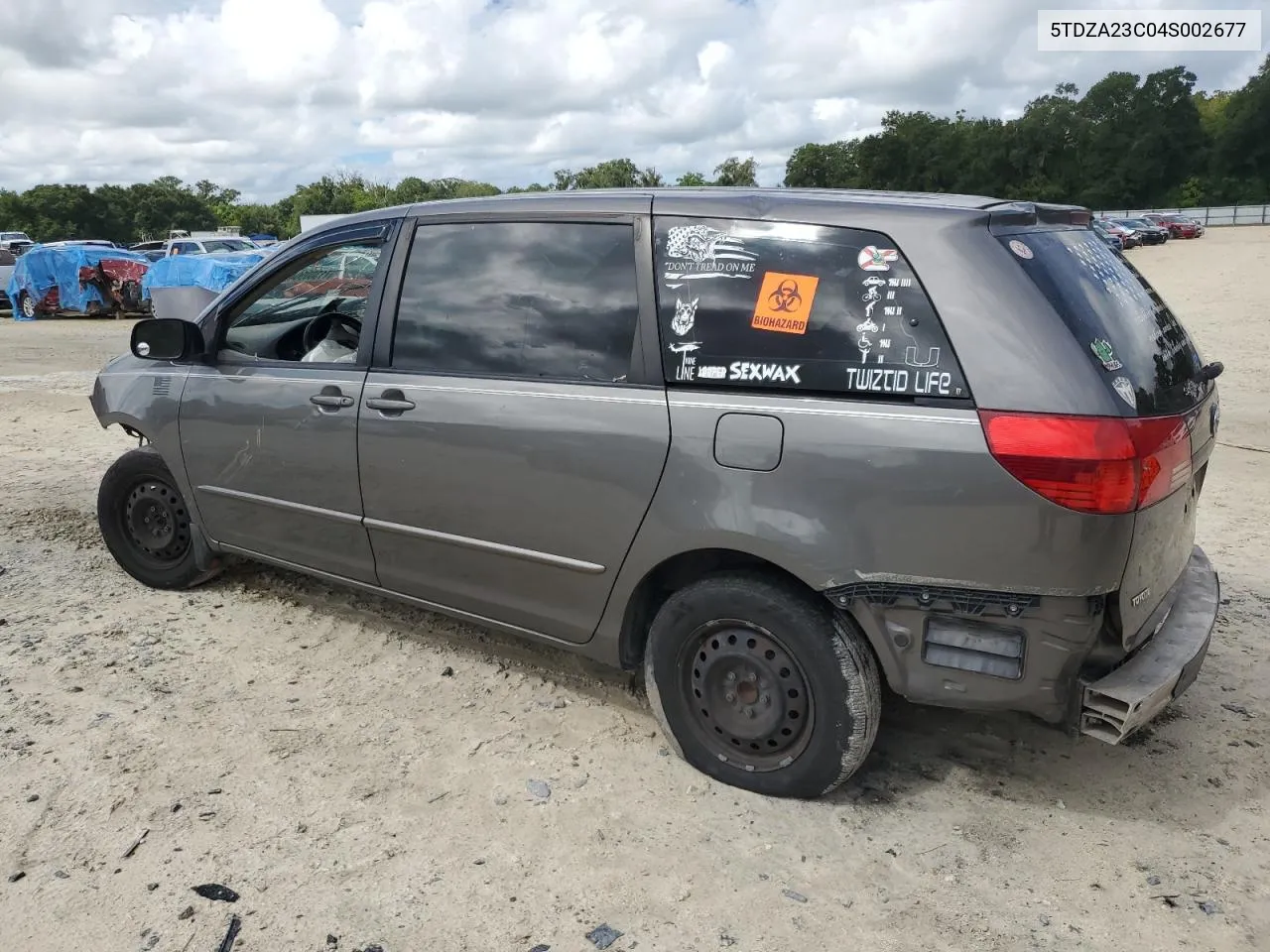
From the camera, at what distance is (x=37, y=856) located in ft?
9.16

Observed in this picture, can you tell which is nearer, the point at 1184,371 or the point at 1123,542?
the point at 1123,542

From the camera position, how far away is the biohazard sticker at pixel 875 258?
8.86ft

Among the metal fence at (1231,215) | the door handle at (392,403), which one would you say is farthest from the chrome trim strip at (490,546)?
the metal fence at (1231,215)

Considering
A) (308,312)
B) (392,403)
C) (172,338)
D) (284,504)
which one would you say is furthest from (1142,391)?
(172,338)

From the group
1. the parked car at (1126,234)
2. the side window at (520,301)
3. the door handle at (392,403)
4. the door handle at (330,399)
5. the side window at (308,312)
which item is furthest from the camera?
the parked car at (1126,234)

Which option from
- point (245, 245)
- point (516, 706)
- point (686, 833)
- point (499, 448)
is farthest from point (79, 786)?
point (245, 245)

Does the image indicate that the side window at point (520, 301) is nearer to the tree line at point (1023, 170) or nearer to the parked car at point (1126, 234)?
the parked car at point (1126, 234)

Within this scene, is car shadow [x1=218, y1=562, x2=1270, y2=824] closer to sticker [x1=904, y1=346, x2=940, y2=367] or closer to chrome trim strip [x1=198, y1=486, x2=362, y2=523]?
chrome trim strip [x1=198, y1=486, x2=362, y2=523]

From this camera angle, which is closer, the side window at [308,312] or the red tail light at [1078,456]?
the red tail light at [1078,456]

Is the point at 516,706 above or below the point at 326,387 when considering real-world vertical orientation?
below

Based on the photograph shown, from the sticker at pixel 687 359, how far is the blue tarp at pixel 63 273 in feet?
69.9

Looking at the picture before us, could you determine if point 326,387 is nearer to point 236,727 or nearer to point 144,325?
point 144,325

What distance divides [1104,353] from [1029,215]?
0.52 m

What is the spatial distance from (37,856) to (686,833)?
1.90 meters
